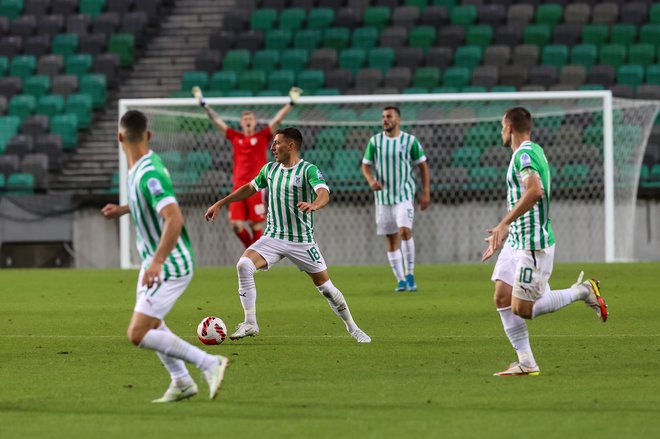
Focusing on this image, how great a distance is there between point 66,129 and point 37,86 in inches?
74.6

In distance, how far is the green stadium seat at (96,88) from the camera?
26.0m

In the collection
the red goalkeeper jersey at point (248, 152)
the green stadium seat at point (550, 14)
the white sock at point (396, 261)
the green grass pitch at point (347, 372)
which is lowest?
the green grass pitch at point (347, 372)

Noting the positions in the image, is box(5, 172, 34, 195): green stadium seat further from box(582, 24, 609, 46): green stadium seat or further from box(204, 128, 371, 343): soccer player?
box(204, 128, 371, 343): soccer player

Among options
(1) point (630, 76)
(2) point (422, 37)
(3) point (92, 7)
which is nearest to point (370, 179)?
(1) point (630, 76)

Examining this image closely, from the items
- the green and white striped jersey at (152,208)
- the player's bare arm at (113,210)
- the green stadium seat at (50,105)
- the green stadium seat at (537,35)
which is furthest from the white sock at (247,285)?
the green stadium seat at (50,105)

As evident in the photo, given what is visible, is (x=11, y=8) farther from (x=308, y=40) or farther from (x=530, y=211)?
(x=530, y=211)

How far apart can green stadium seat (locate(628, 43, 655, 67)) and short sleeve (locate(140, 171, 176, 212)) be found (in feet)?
62.7

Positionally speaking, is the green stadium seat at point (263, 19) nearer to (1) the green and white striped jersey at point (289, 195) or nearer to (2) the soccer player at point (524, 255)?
(1) the green and white striped jersey at point (289, 195)

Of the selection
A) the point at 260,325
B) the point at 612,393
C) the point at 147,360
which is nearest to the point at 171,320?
the point at 260,325

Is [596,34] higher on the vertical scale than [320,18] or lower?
lower

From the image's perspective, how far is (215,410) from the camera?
6605 mm

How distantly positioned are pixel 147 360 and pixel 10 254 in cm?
1373

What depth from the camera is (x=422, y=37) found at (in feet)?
84.2

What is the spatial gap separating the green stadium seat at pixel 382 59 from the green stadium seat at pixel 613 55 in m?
4.17
